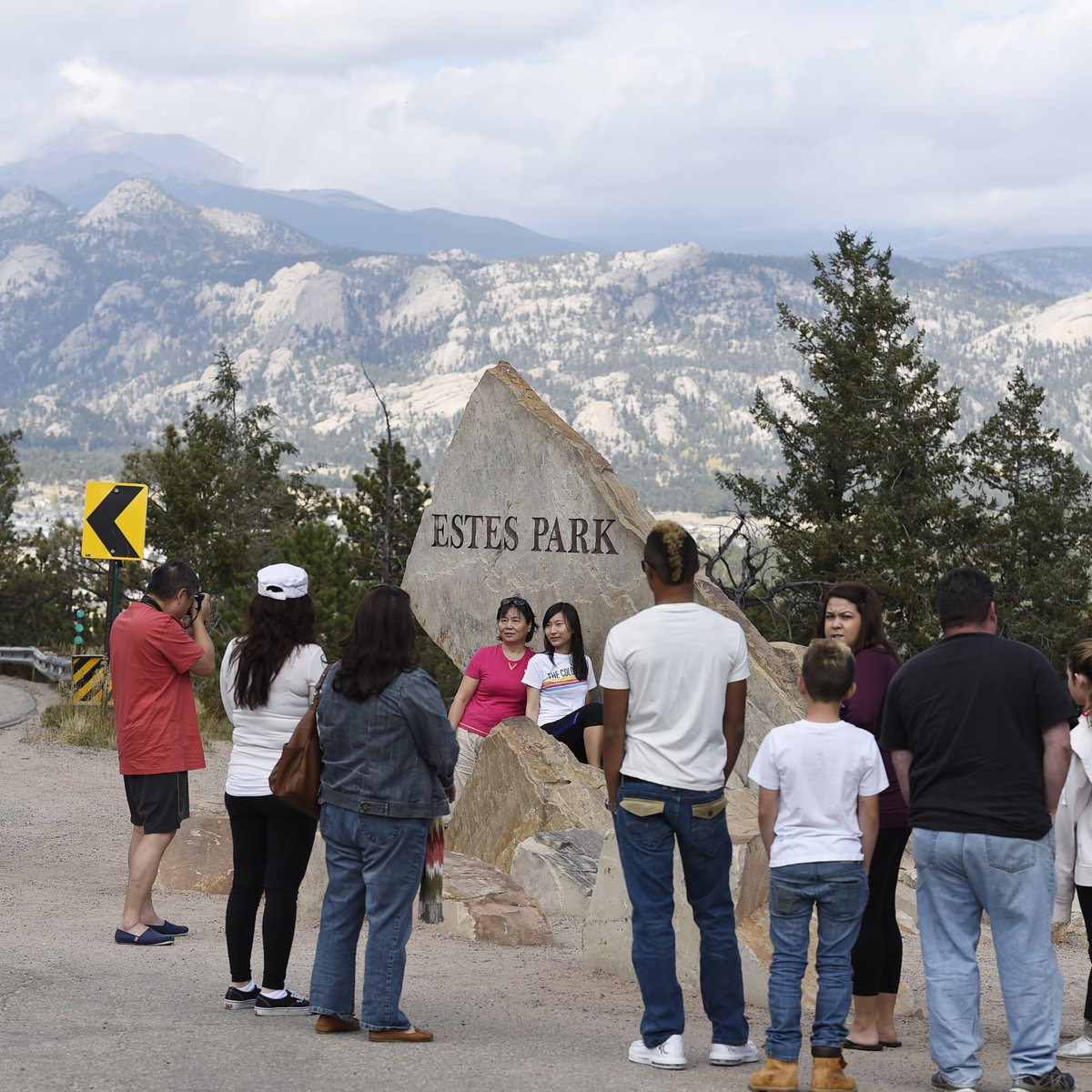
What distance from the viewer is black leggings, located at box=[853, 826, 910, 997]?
4902mm

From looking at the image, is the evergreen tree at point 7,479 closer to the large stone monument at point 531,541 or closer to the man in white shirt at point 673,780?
the large stone monument at point 531,541

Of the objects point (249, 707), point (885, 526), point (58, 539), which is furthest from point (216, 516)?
point (249, 707)

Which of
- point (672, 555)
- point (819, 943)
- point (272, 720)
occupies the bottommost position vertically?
point (819, 943)

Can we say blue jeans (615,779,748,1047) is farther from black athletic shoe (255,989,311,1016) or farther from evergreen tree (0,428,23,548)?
evergreen tree (0,428,23,548)

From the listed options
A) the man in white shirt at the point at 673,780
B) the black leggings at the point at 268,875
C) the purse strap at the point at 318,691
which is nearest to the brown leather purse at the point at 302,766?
the purse strap at the point at 318,691

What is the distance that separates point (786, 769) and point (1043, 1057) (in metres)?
1.15

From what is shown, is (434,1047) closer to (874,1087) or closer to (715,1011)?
(715,1011)

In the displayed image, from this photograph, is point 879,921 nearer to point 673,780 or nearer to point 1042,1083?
point 1042,1083

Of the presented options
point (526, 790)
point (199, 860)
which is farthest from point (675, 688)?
point (199, 860)

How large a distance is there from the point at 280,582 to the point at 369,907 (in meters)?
1.21

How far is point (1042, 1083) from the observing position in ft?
14.1

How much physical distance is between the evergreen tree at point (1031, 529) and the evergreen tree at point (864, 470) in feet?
3.12

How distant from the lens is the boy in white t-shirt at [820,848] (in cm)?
440

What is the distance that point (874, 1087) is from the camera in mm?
4512
